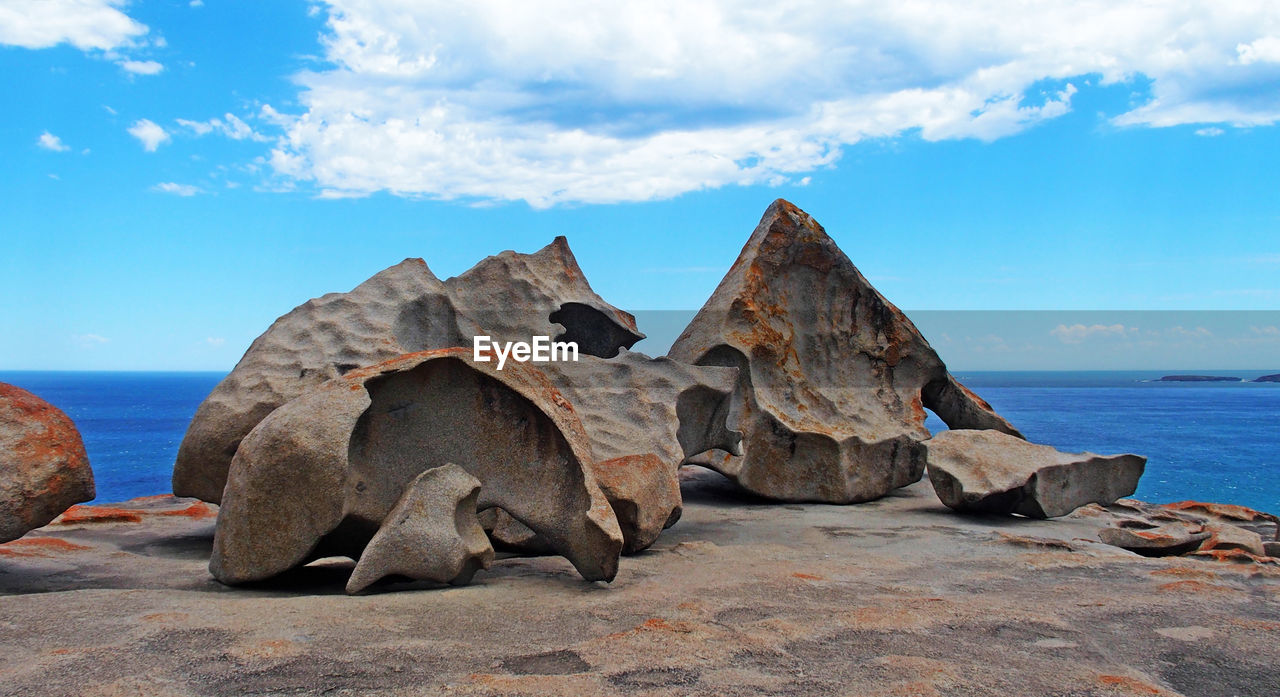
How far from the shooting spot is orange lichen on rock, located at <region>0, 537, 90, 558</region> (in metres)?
5.93

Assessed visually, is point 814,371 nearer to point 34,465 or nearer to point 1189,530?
point 1189,530

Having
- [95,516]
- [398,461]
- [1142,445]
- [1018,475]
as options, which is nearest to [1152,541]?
[1018,475]

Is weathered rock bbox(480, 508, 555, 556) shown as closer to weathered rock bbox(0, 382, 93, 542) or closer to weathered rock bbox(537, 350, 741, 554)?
weathered rock bbox(537, 350, 741, 554)

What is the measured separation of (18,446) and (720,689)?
13.5 ft

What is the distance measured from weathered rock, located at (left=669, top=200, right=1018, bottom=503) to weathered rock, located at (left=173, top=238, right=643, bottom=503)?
1332 millimetres

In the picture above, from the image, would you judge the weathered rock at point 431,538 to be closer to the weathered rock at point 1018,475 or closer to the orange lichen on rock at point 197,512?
the orange lichen on rock at point 197,512

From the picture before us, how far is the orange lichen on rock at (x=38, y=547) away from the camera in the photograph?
5.93m

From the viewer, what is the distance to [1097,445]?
29516 millimetres

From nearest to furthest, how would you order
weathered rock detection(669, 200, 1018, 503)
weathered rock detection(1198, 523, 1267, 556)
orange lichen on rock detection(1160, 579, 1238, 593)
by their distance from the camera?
orange lichen on rock detection(1160, 579, 1238, 593), weathered rock detection(1198, 523, 1267, 556), weathered rock detection(669, 200, 1018, 503)

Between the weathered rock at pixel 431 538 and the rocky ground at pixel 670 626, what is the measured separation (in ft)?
0.52

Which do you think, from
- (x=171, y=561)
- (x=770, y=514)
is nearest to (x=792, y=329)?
(x=770, y=514)

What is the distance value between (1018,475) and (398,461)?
18.7 ft

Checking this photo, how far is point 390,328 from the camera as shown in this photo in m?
7.73

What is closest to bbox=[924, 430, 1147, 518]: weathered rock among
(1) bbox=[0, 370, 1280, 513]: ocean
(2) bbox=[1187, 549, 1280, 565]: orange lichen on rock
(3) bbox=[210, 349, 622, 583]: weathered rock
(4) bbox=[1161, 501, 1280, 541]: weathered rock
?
(4) bbox=[1161, 501, 1280, 541]: weathered rock
